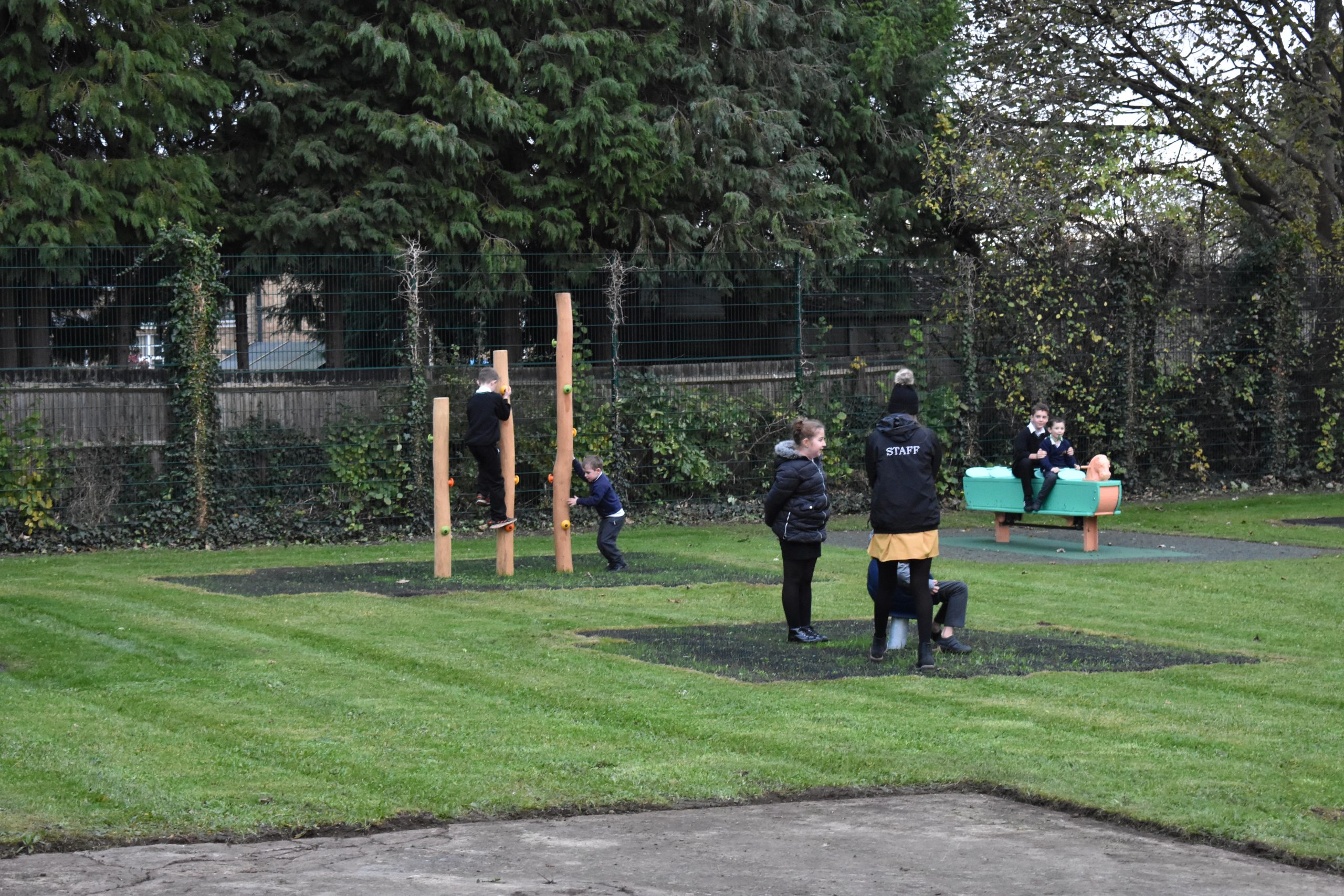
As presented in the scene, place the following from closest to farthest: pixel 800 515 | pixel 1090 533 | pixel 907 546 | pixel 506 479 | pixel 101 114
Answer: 1. pixel 907 546
2. pixel 800 515
3. pixel 506 479
4. pixel 1090 533
5. pixel 101 114

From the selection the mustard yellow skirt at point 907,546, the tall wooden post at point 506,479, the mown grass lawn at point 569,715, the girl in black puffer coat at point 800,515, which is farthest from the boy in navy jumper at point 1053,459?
the mustard yellow skirt at point 907,546

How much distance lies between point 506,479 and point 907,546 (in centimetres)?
590

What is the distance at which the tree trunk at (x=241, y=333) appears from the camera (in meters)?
18.3

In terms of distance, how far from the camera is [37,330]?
1730cm

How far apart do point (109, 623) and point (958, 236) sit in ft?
65.4

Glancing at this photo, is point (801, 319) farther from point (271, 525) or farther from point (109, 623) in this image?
point (109, 623)

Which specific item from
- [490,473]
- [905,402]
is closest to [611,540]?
[490,473]

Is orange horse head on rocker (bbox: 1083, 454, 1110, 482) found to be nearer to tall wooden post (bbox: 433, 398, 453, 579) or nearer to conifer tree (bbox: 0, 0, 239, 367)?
tall wooden post (bbox: 433, 398, 453, 579)

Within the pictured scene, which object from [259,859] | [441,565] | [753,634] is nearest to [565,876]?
[259,859]

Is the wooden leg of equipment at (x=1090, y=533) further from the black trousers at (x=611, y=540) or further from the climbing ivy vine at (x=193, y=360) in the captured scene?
the climbing ivy vine at (x=193, y=360)

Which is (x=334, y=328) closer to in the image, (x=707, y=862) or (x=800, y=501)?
(x=800, y=501)

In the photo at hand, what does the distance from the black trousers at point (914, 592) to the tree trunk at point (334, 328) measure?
10.2 m

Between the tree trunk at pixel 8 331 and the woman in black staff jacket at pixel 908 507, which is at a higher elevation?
the tree trunk at pixel 8 331

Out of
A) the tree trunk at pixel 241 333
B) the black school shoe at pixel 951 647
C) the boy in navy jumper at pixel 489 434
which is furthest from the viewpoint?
the tree trunk at pixel 241 333
